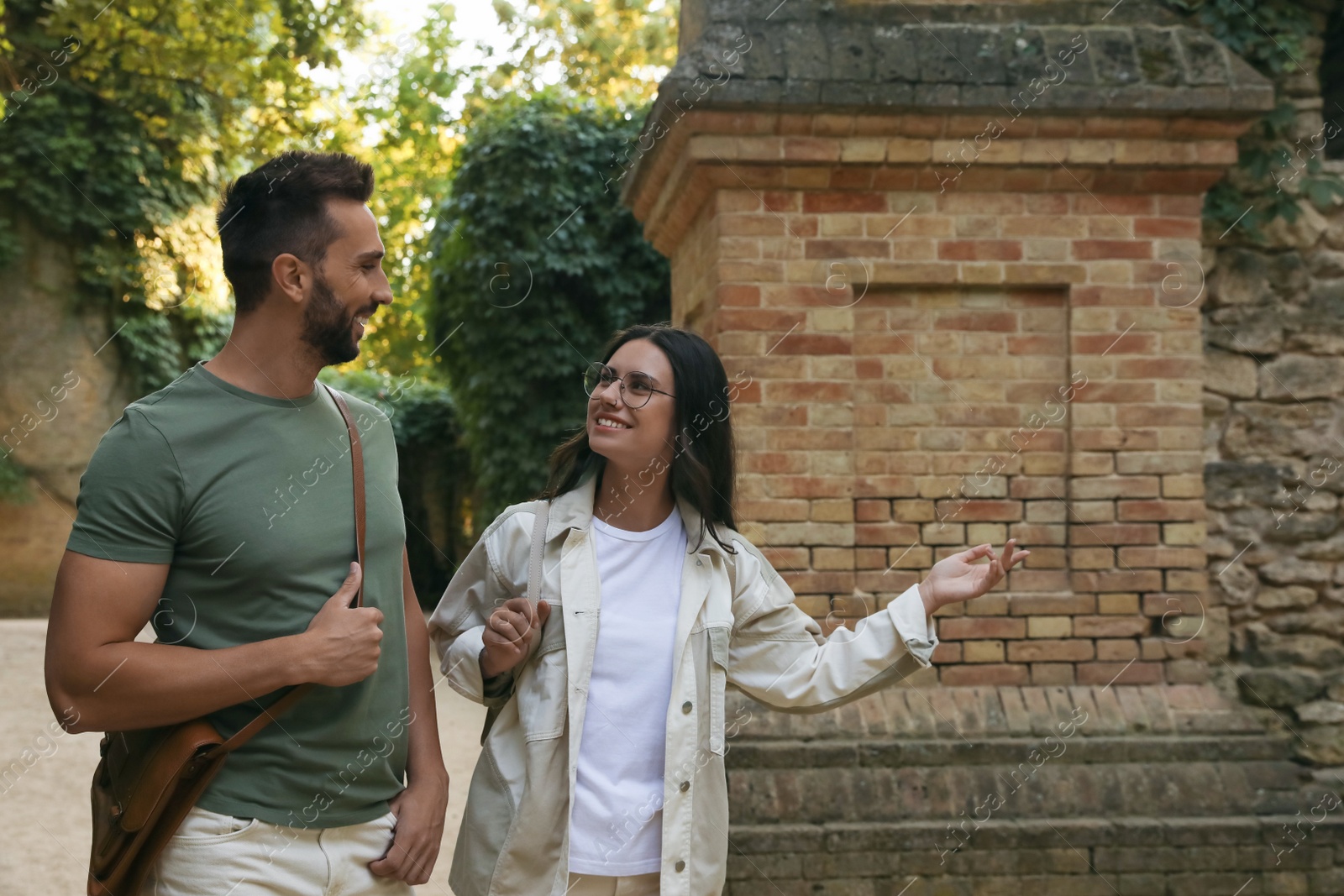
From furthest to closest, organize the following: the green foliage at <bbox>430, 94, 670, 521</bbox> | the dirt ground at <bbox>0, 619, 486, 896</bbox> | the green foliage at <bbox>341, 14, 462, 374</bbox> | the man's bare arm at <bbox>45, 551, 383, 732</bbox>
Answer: the green foliage at <bbox>341, 14, 462, 374</bbox>, the green foliage at <bbox>430, 94, 670, 521</bbox>, the dirt ground at <bbox>0, 619, 486, 896</bbox>, the man's bare arm at <bbox>45, 551, 383, 732</bbox>

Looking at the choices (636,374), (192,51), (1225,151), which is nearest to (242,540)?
(636,374)

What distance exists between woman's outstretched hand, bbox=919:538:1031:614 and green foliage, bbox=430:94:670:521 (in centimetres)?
918

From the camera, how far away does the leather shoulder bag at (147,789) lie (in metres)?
1.98

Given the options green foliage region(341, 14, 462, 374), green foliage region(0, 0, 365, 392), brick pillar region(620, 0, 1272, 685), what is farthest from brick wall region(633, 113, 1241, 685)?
green foliage region(341, 14, 462, 374)

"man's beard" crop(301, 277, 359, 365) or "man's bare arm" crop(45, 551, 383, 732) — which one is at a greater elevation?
"man's beard" crop(301, 277, 359, 365)

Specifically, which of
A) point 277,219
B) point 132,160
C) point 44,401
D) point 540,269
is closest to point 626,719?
point 277,219

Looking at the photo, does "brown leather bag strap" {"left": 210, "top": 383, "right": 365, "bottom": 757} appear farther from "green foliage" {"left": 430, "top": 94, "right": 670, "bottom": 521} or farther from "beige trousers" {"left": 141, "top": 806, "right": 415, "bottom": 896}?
"green foliage" {"left": 430, "top": 94, "right": 670, "bottom": 521}

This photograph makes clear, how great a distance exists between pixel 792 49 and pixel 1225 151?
1.84m

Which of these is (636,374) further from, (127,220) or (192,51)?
(127,220)

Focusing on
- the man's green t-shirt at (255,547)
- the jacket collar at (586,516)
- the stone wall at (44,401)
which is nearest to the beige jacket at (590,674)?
the jacket collar at (586,516)

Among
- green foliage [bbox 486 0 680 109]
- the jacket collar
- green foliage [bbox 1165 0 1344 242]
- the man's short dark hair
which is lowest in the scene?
the jacket collar

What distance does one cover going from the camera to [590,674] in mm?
2494

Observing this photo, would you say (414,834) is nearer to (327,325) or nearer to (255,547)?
(255,547)

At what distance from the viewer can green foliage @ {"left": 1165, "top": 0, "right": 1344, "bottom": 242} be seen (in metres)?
5.09
